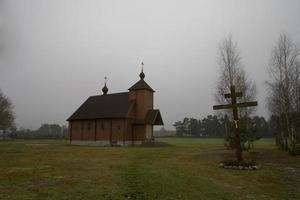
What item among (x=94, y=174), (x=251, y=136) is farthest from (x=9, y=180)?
(x=251, y=136)

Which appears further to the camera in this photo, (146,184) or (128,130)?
(128,130)

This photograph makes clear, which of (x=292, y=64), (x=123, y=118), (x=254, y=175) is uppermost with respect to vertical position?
(x=292, y=64)

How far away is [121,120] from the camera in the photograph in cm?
3866

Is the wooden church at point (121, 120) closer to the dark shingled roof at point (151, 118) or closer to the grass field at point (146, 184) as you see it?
the dark shingled roof at point (151, 118)

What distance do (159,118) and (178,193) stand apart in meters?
32.9

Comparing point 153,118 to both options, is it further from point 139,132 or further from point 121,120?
point 121,120

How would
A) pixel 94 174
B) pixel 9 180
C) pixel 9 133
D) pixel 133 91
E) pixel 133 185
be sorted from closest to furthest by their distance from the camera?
pixel 133 185 < pixel 9 180 < pixel 94 174 < pixel 133 91 < pixel 9 133

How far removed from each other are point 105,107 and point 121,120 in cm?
518

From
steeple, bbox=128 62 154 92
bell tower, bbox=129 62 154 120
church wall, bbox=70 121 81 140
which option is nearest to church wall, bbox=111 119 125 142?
bell tower, bbox=129 62 154 120

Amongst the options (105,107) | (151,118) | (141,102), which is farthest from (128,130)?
(105,107)

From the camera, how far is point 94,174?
12.1 metres

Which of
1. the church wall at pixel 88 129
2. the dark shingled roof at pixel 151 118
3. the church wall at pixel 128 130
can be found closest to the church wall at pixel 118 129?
the church wall at pixel 128 130

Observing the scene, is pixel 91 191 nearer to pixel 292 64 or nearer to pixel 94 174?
pixel 94 174

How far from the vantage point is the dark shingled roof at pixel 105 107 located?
39.8 metres
